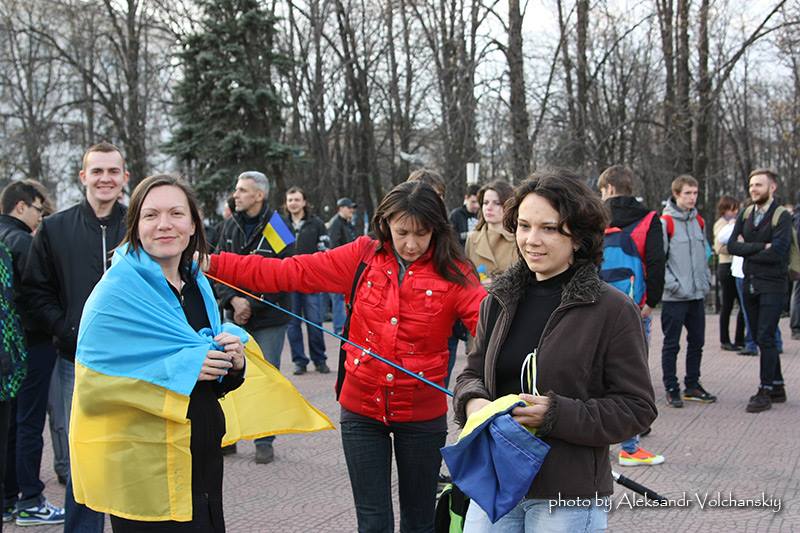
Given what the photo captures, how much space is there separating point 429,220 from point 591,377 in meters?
1.35

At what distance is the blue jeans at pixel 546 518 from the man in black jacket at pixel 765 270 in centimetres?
616

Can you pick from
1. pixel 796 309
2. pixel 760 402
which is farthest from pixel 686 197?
pixel 796 309

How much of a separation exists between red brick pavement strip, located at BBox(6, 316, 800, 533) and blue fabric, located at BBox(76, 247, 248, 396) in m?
2.60

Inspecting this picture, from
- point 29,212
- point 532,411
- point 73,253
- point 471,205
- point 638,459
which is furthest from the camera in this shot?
point 471,205

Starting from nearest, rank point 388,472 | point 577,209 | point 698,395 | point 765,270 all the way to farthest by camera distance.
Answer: point 577,209 → point 388,472 → point 765,270 → point 698,395

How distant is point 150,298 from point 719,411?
22.5 ft

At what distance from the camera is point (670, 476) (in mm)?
6051

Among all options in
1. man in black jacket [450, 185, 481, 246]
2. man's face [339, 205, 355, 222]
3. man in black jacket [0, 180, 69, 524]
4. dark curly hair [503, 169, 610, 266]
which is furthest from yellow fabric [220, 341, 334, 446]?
man's face [339, 205, 355, 222]

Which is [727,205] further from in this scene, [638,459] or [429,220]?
[429,220]

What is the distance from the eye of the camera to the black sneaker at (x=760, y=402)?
26.5 ft

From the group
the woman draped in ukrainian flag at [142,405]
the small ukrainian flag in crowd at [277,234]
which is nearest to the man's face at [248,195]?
the small ukrainian flag in crowd at [277,234]

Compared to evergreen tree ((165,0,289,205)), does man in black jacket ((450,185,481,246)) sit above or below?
below

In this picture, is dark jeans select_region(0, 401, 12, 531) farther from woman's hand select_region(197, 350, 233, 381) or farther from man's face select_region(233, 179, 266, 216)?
man's face select_region(233, 179, 266, 216)

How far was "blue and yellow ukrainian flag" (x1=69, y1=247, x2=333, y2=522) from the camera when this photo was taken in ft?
9.17
